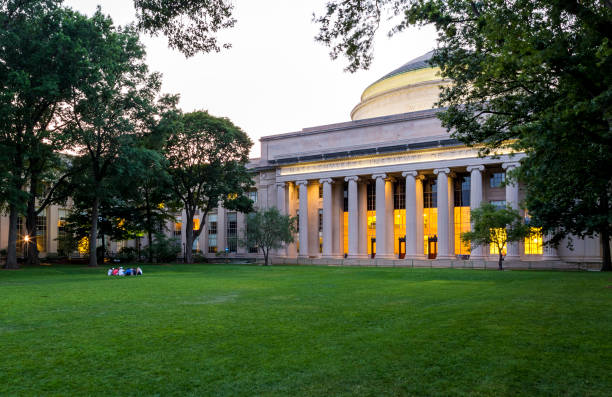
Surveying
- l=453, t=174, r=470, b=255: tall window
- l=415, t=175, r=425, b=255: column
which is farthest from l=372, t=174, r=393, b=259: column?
l=453, t=174, r=470, b=255: tall window

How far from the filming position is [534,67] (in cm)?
1234

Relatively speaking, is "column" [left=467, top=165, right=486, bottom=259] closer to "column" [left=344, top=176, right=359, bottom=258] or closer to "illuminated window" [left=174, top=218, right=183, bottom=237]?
"column" [left=344, top=176, right=359, bottom=258]

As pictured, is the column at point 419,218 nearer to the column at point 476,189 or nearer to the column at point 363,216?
the column at point 476,189

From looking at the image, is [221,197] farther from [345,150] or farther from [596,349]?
[596,349]

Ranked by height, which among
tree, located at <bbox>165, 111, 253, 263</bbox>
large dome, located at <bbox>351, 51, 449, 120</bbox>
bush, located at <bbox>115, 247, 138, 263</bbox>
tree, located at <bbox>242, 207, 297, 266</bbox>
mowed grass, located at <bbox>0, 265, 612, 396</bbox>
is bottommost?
→ bush, located at <bbox>115, 247, 138, 263</bbox>

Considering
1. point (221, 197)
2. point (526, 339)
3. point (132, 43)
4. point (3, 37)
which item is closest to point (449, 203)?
point (221, 197)

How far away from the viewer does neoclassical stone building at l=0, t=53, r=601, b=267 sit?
54.3m

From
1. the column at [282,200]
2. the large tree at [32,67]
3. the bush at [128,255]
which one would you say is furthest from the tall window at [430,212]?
the large tree at [32,67]

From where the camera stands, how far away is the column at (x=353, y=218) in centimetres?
6200

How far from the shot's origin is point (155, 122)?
4316 cm

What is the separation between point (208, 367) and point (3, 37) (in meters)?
32.8

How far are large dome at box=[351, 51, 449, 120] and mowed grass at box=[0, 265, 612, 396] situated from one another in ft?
177

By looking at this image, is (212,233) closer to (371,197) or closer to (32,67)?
(371,197)

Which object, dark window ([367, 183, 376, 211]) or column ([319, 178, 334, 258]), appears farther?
dark window ([367, 183, 376, 211])
